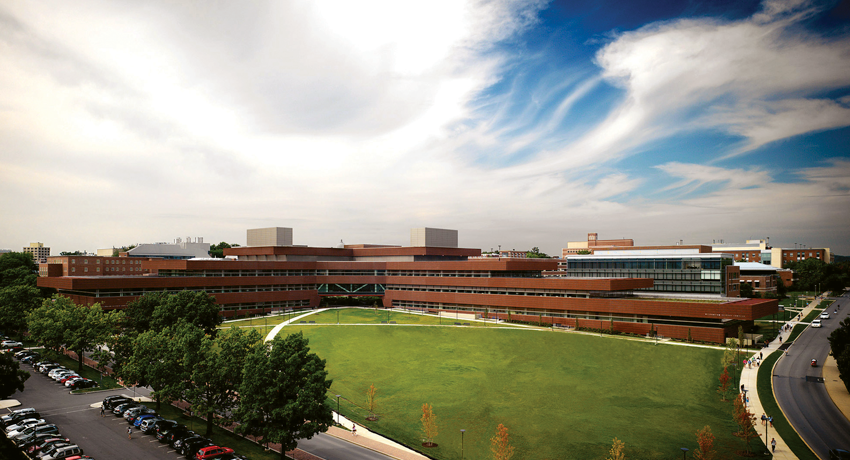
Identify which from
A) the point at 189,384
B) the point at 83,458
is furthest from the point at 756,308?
the point at 83,458

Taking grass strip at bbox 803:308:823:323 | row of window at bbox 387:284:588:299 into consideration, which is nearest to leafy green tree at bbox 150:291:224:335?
row of window at bbox 387:284:588:299

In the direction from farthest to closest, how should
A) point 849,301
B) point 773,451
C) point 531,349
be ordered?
1. point 849,301
2. point 531,349
3. point 773,451

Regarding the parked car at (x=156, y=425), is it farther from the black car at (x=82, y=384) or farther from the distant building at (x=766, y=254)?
the distant building at (x=766, y=254)

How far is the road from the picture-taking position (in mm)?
37625

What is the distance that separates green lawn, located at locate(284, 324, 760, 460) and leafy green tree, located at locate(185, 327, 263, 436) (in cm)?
1345

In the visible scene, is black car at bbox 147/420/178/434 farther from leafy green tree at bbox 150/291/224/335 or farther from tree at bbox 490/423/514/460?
tree at bbox 490/423/514/460

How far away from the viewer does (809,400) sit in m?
50.2

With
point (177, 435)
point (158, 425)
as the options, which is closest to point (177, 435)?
point (177, 435)

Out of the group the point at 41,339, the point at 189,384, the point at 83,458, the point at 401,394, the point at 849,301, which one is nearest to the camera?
the point at 83,458

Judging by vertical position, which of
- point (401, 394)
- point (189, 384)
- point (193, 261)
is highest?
point (193, 261)

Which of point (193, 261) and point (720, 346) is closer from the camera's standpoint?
point (720, 346)

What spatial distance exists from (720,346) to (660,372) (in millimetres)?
19000

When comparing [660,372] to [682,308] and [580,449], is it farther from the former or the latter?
[580,449]

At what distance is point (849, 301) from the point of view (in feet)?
433
